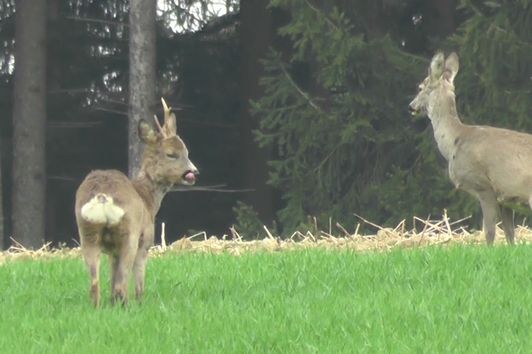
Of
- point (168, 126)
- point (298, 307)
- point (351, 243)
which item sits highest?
point (168, 126)

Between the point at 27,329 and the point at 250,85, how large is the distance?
64.6 ft

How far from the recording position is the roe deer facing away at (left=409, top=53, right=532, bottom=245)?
1477cm

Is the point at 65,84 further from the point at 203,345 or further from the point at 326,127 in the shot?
the point at 203,345

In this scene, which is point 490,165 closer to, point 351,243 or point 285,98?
point 351,243

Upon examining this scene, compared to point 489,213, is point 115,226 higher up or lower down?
higher up

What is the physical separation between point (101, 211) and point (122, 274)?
56 cm

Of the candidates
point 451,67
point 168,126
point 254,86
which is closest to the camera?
point 168,126

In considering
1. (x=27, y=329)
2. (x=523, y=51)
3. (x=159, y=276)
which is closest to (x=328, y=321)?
(x=27, y=329)

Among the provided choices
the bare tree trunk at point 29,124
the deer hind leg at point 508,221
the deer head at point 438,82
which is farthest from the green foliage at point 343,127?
the deer hind leg at point 508,221

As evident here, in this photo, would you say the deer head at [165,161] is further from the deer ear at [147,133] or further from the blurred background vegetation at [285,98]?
the blurred background vegetation at [285,98]

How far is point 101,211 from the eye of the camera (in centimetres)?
1120

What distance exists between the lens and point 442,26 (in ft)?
88.9

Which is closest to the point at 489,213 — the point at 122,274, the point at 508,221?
the point at 508,221

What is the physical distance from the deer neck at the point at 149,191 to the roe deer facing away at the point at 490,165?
11.6ft
